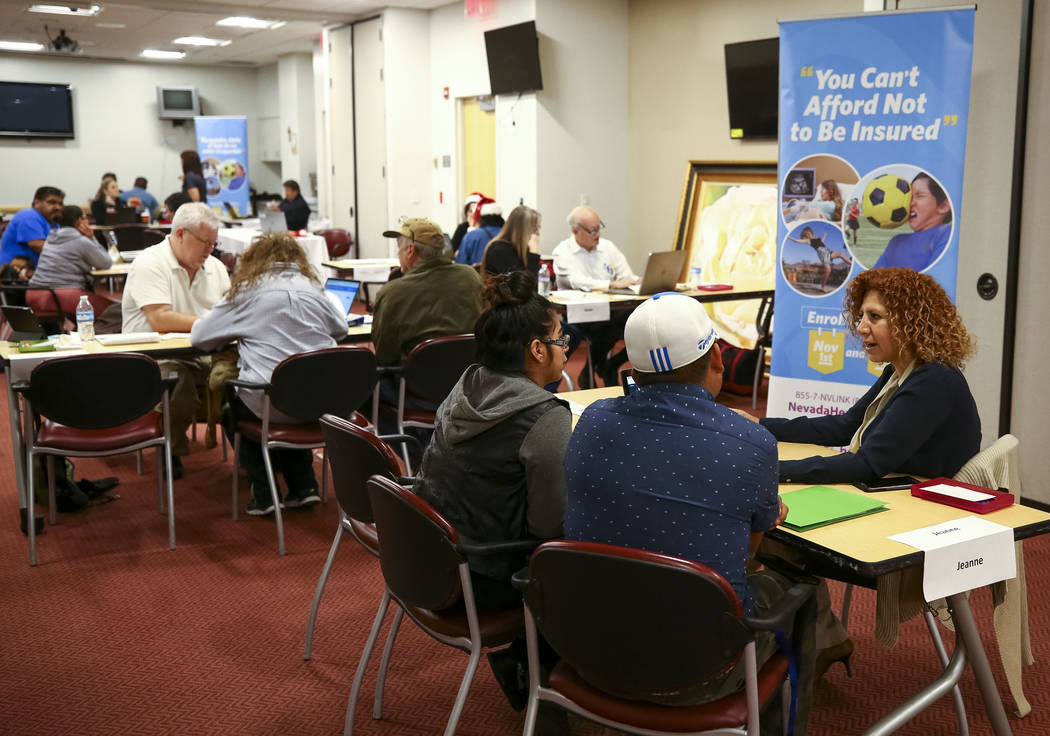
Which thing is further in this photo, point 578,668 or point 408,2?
point 408,2

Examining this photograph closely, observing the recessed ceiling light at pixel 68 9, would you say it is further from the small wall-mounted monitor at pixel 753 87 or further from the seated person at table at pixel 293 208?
the small wall-mounted monitor at pixel 753 87

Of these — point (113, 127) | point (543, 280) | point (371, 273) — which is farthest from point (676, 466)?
point (113, 127)

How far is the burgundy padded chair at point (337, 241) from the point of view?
35.2 ft

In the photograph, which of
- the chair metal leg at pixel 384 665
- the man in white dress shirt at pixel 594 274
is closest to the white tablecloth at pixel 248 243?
the man in white dress shirt at pixel 594 274

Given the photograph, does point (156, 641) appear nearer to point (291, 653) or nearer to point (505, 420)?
point (291, 653)

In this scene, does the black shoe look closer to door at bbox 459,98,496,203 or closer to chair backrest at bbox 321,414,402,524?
chair backrest at bbox 321,414,402,524

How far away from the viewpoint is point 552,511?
224cm

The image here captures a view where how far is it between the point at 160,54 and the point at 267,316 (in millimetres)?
13001

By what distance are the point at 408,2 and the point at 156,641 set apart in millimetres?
7926

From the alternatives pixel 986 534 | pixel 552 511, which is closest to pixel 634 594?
pixel 552 511

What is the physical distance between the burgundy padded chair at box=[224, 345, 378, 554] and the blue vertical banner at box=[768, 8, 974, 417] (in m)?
1.93

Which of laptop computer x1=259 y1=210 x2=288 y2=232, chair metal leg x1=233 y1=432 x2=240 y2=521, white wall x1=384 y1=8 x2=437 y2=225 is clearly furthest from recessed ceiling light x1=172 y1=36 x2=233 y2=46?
chair metal leg x1=233 y1=432 x2=240 y2=521

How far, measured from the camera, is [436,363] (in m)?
4.18

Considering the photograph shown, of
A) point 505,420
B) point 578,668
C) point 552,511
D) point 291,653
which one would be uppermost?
point 505,420
